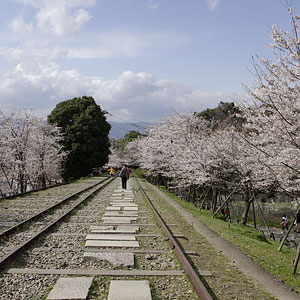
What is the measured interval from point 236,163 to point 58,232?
381 inches

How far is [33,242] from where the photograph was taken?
269 inches

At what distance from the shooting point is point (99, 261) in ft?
19.2

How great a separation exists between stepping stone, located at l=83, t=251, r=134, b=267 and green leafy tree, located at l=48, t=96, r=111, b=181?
119 ft

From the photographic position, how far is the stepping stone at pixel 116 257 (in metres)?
5.68

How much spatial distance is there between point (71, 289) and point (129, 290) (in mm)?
787

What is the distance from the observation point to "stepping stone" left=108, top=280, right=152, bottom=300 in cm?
432

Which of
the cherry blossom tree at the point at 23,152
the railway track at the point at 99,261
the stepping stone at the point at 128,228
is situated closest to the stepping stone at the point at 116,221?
the railway track at the point at 99,261

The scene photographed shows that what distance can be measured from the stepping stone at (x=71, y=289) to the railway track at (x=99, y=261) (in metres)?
0.08

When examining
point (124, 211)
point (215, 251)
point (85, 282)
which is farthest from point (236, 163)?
point (85, 282)

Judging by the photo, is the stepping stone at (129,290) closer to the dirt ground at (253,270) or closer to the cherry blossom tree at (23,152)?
the dirt ground at (253,270)

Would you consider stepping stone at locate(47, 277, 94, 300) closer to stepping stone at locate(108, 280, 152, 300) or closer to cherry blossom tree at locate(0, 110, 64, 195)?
stepping stone at locate(108, 280, 152, 300)

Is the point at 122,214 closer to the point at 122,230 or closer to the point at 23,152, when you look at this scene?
the point at 122,230

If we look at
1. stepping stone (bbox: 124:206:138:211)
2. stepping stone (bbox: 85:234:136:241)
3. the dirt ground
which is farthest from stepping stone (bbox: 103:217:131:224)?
the dirt ground

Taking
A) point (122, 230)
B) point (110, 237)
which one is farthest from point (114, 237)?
point (122, 230)
